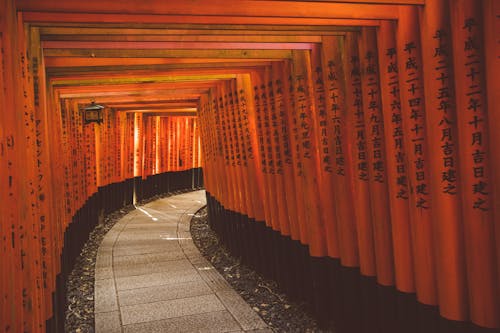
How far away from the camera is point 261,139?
741cm

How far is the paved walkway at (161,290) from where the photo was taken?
6.12m

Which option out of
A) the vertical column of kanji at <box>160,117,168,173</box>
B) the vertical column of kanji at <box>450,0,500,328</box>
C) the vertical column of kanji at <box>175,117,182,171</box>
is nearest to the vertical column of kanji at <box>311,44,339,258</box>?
the vertical column of kanji at <box>450,0,500,328</box>

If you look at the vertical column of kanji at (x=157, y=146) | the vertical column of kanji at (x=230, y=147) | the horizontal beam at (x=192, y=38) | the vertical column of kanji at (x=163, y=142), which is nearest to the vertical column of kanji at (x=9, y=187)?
the horizontal beam at (x=192, y=38)

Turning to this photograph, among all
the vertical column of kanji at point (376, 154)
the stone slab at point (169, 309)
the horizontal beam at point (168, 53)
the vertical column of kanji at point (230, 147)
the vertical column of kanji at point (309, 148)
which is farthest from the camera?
the vertical column of kanji at point (230, 147)

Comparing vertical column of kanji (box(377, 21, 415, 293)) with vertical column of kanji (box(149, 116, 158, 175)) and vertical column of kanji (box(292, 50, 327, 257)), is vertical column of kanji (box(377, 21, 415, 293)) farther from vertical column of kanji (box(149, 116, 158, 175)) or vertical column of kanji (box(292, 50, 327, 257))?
vertical column of kanji (box(149, 116, 158, 175))

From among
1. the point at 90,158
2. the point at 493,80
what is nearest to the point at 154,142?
the point at 90,158

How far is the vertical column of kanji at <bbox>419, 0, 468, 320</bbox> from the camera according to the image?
3514mm

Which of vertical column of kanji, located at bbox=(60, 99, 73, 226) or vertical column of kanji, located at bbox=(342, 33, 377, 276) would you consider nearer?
vertical column of kanji, located at bbox=(342, 33, 377, 276)

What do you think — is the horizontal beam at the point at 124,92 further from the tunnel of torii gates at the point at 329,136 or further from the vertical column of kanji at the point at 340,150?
the vertical column of kanji at the point at 340,150

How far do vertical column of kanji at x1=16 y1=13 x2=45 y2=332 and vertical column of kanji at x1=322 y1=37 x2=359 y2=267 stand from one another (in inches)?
119

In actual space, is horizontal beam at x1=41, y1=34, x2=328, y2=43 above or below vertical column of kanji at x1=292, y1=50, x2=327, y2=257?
above

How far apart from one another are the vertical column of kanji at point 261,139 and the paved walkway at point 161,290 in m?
1.46

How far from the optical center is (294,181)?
653cm

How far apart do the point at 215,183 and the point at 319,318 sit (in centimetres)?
600
